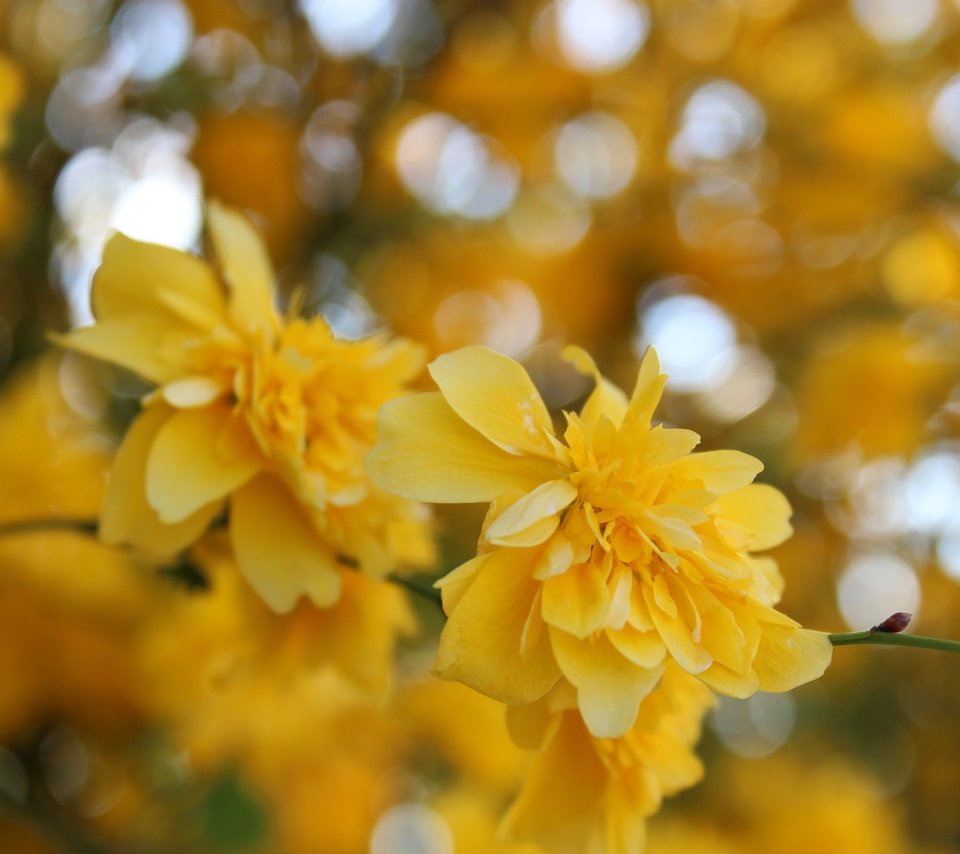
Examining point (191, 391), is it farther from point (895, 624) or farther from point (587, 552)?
point (895, 624)

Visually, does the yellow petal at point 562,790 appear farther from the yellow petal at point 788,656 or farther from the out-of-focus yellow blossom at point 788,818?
the out-of-focus yellow blossom at point 788,818

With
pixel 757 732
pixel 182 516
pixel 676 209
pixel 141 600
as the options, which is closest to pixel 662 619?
pixel 182 516

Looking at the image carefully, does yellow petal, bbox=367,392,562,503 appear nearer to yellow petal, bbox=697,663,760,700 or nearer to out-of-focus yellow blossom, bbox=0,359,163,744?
yellow petal, bbox=697,663,760,700

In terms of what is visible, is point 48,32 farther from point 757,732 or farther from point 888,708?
point 888,708

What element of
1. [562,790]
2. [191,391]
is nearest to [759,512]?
[562,790]

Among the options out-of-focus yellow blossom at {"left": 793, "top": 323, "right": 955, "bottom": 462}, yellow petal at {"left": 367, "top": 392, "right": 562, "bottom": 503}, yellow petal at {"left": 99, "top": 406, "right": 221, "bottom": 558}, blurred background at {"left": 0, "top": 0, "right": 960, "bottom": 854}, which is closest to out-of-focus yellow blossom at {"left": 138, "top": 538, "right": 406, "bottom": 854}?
blurred background at {"left": 0, "top": 0, "right": 960, "bottom": 854}

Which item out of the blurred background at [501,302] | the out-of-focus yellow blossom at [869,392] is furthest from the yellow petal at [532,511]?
the out-of-focus yellow blossom at [869,392]

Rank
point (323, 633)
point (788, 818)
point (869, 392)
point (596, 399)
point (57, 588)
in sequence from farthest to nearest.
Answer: point (869, 392), point (788, 818), point (57, 588), point (323, 633), point (596, 399)
